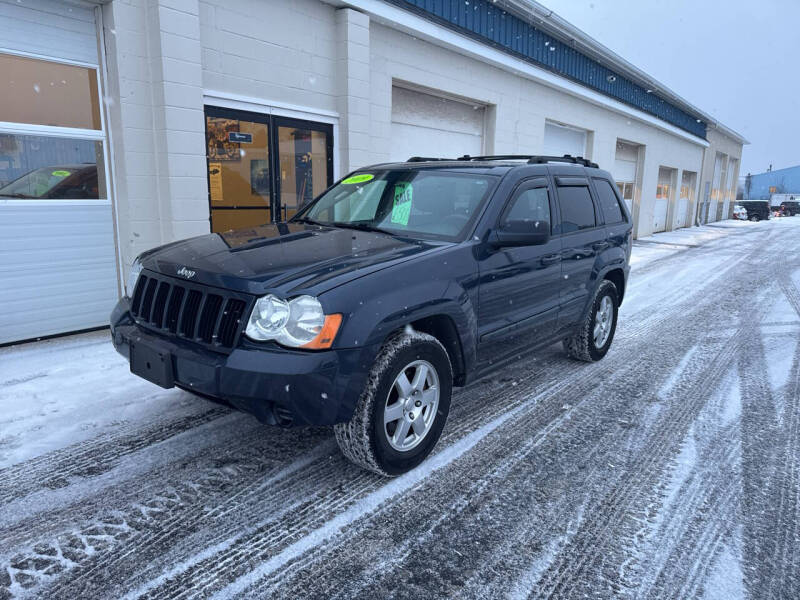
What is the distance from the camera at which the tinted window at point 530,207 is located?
3879 millimetres

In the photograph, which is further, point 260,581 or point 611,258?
point 611,258

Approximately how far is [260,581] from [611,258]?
4287 mm

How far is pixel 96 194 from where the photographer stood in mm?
6133

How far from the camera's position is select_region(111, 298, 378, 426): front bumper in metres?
2.58

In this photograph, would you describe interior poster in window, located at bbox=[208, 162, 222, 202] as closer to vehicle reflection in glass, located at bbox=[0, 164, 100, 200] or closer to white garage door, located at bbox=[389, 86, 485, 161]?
vehicle reflection in glass, located at bbox=[0, 164, 100, 200]

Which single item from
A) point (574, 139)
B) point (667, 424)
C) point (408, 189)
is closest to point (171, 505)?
point (408, 189)

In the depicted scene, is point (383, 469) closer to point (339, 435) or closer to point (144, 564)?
point (339, 435)

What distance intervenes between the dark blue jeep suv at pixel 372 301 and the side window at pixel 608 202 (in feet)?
2.51

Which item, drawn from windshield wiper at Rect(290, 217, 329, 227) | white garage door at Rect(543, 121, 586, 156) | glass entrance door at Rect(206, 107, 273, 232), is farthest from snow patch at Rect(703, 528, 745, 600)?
white garage door at Rect(543, 121, 586, 156)

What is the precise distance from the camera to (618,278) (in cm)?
566

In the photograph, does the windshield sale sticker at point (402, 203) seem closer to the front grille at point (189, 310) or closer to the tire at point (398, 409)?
the tire at point (398, 409)

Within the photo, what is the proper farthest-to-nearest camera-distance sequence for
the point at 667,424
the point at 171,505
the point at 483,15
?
the point at 483,15
the point at 667,424
the point at 171,505

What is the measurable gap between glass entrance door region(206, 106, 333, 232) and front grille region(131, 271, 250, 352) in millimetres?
3555

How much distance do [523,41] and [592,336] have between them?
9.82m
